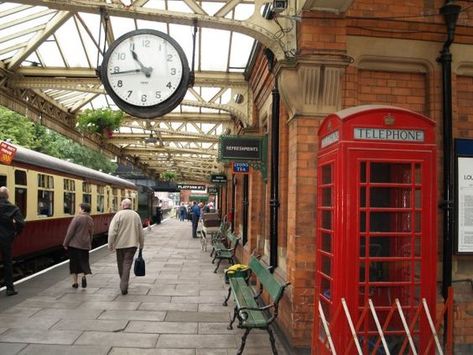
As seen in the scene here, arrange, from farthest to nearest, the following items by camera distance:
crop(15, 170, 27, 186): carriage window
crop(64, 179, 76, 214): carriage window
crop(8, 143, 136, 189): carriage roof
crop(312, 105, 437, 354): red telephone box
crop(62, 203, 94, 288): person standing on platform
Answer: crop(64, 179, 76, 214): carriage window, crop(8, 143, 136, 189): carriage roof, crop(15, 170, 27, 186): carriage window, crop(62, 203, 94, 288): person standing on platform, crop(312, 105, 437, 354): red telephone box

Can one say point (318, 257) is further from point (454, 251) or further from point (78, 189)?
point (78, 189)

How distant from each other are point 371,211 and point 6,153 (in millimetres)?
7757

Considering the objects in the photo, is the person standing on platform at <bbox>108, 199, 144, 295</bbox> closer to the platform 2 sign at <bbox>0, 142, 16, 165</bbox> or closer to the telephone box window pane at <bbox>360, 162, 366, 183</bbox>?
the platform 2 sign at <bbox>0, 142, 16, 165</bbox>

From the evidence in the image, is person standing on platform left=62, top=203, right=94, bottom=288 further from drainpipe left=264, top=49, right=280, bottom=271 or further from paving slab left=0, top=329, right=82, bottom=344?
drainpipe left=264, top=49, right=280, bottom=271

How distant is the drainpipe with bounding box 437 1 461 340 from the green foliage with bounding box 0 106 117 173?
1597 centimetres

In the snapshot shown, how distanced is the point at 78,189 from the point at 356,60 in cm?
1166

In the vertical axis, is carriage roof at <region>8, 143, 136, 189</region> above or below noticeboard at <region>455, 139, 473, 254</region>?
above

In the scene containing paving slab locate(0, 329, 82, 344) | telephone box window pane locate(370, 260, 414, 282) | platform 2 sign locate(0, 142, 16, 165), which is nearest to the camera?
telephone box window pane locate(370, 260, 414, 282)

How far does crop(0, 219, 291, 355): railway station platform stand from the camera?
549cm

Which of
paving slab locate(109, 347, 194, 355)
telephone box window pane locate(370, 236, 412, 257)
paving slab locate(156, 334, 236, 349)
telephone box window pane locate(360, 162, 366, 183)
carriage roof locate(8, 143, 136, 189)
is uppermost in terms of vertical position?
carriage roof locate(8, 143, 136, 189)

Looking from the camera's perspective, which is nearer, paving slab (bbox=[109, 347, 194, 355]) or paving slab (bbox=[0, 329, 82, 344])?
paving slab (bbox=[109, 347, 194, 355])

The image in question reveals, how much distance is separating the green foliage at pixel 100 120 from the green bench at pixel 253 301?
5920mm

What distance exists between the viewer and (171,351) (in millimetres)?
5375

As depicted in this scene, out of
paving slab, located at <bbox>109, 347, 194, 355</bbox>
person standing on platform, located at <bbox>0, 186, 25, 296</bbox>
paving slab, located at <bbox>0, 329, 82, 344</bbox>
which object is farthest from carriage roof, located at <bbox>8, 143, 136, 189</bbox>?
paving slab, located at <bbox>109, 347, 194, 355</bbox>
